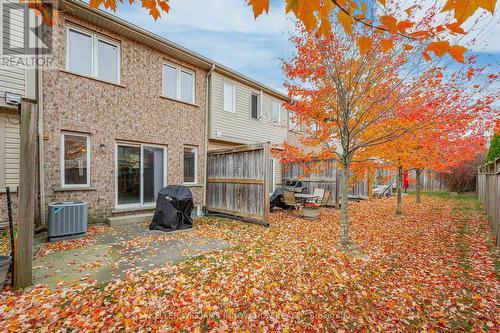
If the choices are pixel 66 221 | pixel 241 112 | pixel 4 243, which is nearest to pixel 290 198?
pixel 241 112

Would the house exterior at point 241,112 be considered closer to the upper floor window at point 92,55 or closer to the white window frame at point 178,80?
the white window frame at point 178,80

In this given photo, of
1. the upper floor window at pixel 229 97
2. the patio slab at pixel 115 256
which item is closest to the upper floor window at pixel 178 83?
the upper floor window at pixel 229 97

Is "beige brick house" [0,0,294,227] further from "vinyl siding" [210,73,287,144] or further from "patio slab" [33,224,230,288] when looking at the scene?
"patio slab" [33,224,230,288]

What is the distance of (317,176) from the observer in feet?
42.7

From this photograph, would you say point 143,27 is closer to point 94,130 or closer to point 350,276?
point 94,130

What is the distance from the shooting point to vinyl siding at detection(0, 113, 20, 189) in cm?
580

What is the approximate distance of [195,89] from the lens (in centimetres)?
950

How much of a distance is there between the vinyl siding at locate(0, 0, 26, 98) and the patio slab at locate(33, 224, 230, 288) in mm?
4376

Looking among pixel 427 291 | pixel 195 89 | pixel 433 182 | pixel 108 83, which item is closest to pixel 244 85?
pixel 195 89


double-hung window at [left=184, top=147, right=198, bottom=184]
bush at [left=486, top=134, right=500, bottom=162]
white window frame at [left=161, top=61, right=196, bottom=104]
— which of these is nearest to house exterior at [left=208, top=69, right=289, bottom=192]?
white window frame at [left=161, top=61, right=196, bottom=104]

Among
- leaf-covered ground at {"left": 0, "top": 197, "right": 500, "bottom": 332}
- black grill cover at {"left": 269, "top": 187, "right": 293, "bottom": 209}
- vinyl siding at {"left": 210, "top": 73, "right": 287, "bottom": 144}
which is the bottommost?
leaf-covered ground at {"left": 0, "top": 197, "right": 500, "bottom": 332}

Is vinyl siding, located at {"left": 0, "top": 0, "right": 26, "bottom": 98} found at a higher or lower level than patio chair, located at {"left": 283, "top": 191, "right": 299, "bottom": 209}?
higher

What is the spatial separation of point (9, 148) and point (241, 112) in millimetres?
8143
